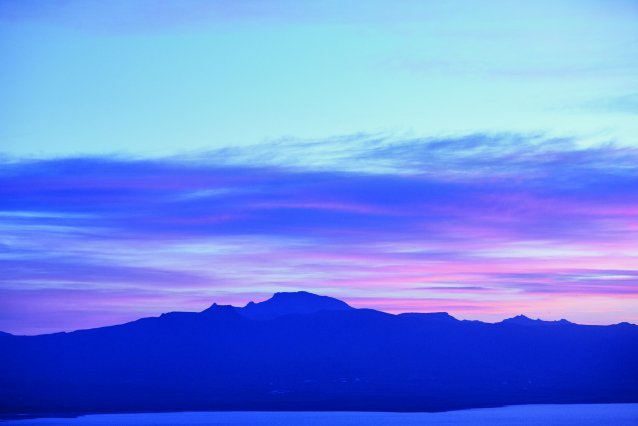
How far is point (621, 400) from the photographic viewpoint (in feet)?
506

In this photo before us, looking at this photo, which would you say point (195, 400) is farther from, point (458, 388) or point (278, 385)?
point (458, 388)

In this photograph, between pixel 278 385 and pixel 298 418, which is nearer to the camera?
pixel 298 418

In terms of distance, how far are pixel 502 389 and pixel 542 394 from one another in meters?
11.7

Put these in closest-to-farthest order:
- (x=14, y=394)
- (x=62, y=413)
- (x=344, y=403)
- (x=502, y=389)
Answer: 1. (x=62, y=413)
2. (x=344, y=403)
3. (x=14, y=394)
4. (x=502, y=389)

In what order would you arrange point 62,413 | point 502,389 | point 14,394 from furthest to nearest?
point 502,389
point 14,394
point 62,413

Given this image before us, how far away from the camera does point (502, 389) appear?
179m

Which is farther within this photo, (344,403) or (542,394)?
(542,394)

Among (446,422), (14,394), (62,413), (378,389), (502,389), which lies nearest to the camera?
(446,422)

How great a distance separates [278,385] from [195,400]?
34392mm

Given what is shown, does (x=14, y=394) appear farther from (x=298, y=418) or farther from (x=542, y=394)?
(x=542, y=394)

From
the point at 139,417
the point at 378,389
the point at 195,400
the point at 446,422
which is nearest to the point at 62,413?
the point at 139,417

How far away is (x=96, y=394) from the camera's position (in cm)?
15688

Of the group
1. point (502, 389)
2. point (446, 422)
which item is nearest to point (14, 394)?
point (446, 422)

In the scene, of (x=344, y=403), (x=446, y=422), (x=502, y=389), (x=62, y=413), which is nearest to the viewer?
(x=446, y=422)
